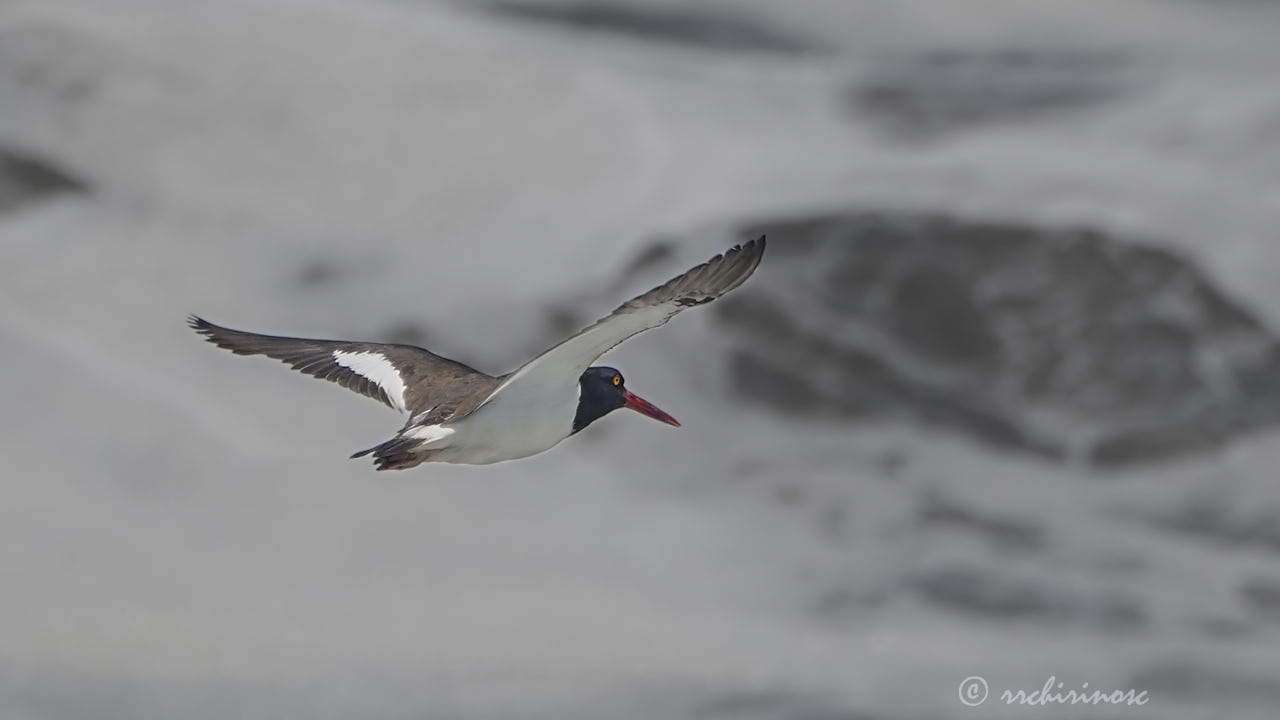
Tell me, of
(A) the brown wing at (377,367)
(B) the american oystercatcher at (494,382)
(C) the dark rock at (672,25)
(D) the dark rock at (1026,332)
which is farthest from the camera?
(C) the dark rock at (672,25)

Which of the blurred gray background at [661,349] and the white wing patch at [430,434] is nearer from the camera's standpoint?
the white wing patch at [430,434]

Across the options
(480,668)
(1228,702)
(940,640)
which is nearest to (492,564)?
(480,668)

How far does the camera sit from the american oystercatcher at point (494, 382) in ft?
21.5

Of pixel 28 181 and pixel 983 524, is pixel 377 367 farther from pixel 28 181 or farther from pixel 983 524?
pixel 28 181

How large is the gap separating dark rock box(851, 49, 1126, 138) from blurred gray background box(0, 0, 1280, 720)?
6cm

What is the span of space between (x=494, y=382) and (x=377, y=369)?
0.85 meters

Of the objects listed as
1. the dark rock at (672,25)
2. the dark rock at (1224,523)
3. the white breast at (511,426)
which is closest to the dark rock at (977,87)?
the dark rock at (672,25)

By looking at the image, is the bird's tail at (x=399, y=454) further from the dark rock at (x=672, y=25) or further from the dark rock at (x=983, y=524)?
the dark rock at (x=672, y=25)

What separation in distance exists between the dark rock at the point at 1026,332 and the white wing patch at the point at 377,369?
30.0ft

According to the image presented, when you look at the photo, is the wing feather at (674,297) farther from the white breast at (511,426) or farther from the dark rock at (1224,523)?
the dark rock at (1224,523)

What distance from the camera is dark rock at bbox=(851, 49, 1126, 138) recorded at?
1923 cm

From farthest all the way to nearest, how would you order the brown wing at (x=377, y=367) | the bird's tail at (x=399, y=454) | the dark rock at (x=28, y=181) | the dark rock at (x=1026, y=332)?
the dark rock at (x=28, y=181) → the dark rock at (x=1026, y=332) → the brown wing at (x=377, y=367) → the bird's tail at (x=399, y=454)

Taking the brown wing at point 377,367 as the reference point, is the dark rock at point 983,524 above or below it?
above

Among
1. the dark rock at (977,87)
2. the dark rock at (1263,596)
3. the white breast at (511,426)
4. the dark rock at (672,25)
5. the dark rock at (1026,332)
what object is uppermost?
the dark rock at (672,25)
